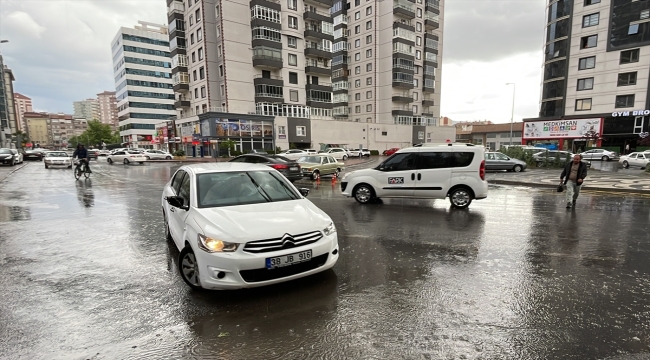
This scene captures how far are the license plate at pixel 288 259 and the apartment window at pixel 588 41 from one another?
51.8 metres

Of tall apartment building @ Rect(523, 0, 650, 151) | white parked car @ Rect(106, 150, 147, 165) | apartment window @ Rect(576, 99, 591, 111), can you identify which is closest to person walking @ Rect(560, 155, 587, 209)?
white parked car @ Rect(106, 150, 147, 165)

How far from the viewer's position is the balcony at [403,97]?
5825 centimetres

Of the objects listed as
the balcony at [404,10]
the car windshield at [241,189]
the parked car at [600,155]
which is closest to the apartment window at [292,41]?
the balcony at [404,10]

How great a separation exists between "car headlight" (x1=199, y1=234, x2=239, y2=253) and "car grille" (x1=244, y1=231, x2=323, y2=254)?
0.54 ft

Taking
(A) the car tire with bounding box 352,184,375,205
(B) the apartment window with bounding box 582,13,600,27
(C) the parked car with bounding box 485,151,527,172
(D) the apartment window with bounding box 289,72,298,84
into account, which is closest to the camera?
(A) the car tire with bounding box 352,184,375,205

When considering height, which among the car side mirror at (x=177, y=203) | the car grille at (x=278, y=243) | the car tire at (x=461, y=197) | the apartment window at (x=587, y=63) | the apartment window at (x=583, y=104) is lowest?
the car tire at (x=461, y=197)

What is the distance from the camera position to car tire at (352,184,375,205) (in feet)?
32.3

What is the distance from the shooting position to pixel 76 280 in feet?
13.9

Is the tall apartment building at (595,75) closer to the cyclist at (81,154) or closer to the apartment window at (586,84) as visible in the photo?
the apartment window at (586,84)

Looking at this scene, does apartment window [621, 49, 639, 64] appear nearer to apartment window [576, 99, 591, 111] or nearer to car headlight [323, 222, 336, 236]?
apartment window [576, 99, 591, 111]

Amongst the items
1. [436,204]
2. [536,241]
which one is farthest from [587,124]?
[536,241]

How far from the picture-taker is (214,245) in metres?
3.47

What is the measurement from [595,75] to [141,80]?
95559 millimetres

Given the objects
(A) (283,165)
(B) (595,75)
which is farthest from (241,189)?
(B) (595,75)
